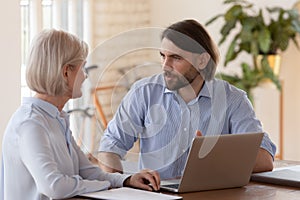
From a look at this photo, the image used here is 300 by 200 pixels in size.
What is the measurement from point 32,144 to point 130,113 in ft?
2.99

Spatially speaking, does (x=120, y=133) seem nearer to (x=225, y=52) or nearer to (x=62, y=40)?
(x=62, y=40)

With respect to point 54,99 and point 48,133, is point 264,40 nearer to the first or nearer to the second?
point 54,99

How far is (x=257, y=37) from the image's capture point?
19.7 feet

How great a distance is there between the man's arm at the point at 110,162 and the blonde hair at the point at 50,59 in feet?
1.90

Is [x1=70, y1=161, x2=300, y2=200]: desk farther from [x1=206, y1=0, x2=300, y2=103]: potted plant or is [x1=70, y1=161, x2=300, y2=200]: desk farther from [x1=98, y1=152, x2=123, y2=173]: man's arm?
→ [x1=206, y1=0, x2=300, y2=103]: potted plant

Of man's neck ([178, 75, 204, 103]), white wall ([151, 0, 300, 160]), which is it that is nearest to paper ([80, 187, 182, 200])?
man's neck ([178, 75, 204, 103])

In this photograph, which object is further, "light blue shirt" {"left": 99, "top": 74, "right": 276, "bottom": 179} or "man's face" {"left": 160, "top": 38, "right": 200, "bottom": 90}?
"light blue shirt" {"left": 99, "top": 74, "right": 276, "bottom": 179}

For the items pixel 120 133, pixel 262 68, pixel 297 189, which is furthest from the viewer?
pixel 262 68

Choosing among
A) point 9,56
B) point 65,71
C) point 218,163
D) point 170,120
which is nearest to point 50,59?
point 65,71

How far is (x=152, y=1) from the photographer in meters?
7.19

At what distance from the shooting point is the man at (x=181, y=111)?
3070 millimetres

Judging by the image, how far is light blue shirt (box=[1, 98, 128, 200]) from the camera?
2.27 metres

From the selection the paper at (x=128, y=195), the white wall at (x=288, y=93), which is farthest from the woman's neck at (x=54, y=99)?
the white wall at (x=288, y=93)

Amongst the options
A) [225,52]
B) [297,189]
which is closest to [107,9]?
[225,52]
